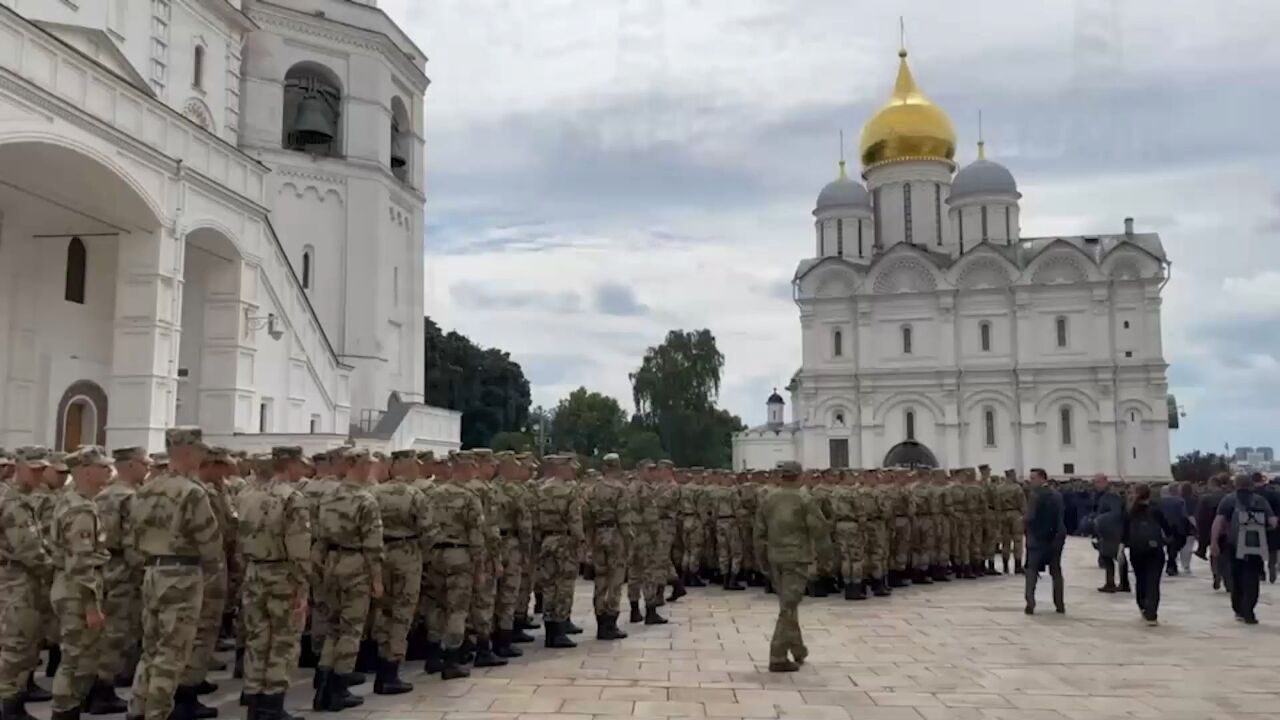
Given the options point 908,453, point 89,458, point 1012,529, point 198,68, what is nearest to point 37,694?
point 89,458

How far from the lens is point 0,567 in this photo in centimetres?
729

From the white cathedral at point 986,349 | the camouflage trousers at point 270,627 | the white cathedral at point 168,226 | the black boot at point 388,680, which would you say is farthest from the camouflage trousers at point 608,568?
the white cathedral at point 986,349

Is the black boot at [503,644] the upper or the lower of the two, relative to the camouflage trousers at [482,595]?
lower

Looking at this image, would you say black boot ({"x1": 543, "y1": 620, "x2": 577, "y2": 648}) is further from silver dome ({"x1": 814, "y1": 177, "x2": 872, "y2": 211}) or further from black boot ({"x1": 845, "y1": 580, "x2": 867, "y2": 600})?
silver dome ({"x1": 814, "y1": 177, "x2": 872, "y2": 211})

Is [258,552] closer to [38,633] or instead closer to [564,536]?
[38,633]

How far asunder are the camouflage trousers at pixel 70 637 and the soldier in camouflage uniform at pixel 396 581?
2044 mm

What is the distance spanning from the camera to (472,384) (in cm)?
5575

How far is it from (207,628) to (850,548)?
8934mm

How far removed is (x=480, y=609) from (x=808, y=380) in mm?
42160

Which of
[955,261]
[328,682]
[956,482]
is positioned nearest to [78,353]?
[328,682]

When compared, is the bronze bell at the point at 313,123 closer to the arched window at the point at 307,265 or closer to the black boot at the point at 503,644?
the arched window at the point at 307,265

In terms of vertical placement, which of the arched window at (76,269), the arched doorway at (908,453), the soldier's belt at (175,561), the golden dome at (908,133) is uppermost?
the golden dome at (908,133)

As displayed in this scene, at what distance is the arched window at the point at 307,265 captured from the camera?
3117 centimetres

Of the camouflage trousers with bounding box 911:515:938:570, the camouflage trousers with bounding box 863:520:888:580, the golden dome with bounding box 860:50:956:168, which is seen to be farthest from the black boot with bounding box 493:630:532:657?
Result: the golden dome with bounding box 860:50:956:168
